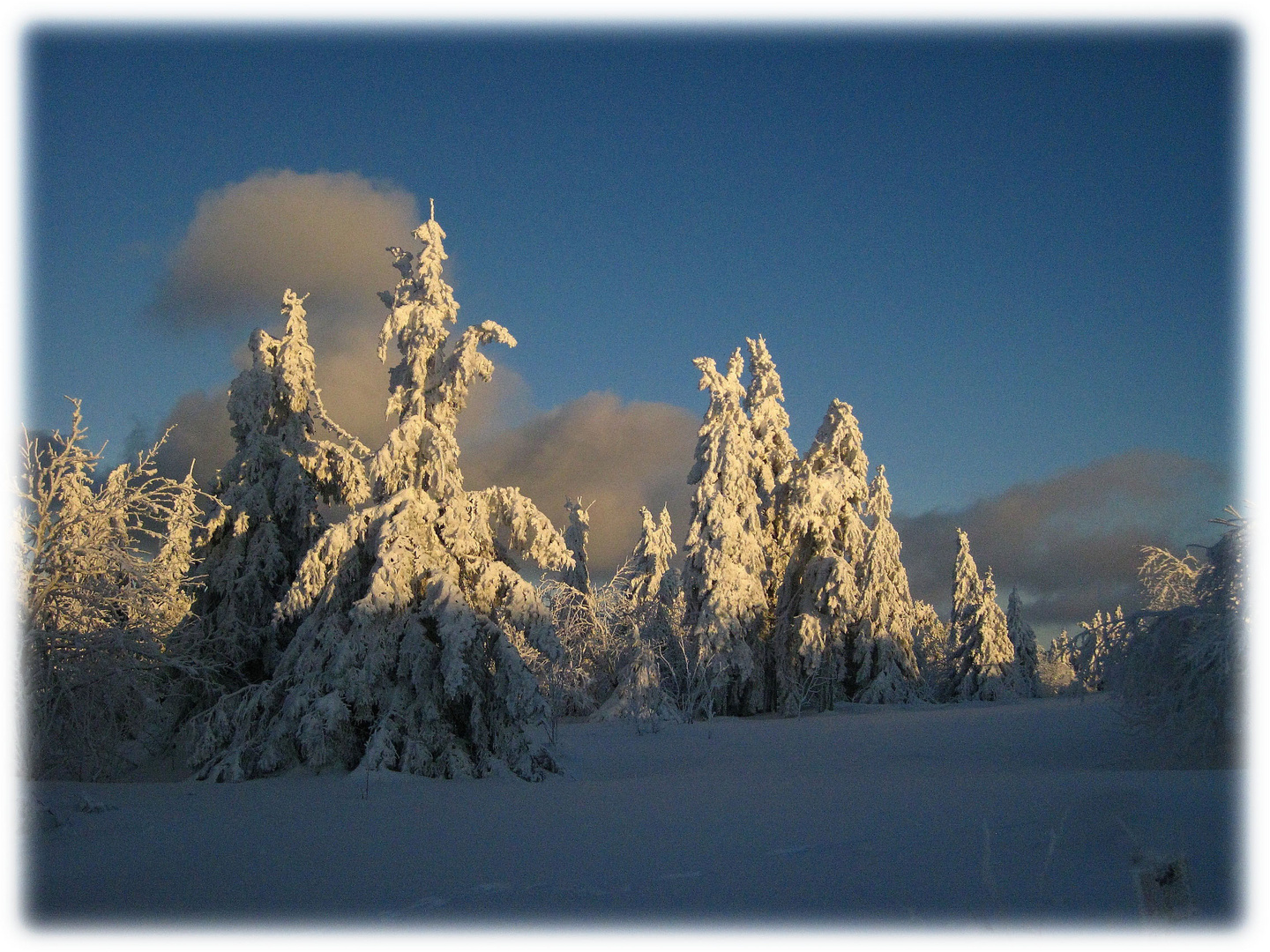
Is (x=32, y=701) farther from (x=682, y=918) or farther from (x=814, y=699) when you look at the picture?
(x=814, y=699)

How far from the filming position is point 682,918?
591 centimetres

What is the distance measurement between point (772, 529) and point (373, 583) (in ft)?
81.8

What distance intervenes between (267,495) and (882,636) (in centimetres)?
2450

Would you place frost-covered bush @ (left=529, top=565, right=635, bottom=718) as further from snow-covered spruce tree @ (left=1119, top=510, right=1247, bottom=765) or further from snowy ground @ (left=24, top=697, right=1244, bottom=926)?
snow-covered spruce tree @ (left=1119, top=510, right=1247, bottom=765)

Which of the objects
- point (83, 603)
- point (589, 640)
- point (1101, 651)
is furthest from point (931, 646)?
point (83, 603)

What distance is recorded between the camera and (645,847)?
27.1 ft

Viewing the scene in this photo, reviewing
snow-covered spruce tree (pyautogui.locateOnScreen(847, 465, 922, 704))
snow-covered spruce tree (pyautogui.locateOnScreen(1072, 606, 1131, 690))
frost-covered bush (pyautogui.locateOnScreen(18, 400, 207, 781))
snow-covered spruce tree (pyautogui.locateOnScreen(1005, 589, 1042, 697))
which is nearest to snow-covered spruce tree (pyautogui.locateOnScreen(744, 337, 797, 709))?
snow-covered spruce tree (pyautogui.locateOnScreen(847, 465, 922, 704))

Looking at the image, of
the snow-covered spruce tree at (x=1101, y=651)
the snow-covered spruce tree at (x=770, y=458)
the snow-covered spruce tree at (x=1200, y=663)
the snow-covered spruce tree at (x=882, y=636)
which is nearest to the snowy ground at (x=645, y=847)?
the snow-covered spruce tree at (x=1200, y=663)

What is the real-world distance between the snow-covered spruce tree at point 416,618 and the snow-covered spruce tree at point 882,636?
68.2 feet

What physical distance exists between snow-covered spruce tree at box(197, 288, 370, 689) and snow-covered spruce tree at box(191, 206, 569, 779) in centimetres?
199

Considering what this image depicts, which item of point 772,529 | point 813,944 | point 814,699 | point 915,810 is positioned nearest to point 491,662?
point 915,810

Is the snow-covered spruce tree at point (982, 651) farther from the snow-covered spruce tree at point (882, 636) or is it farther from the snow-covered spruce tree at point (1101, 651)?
the snow-covered spruce tree at point (1101, 651)

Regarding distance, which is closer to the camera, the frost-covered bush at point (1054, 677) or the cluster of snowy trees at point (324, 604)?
the cluster of snowy trees at point (324, 604)

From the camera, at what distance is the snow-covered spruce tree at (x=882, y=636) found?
107ft
